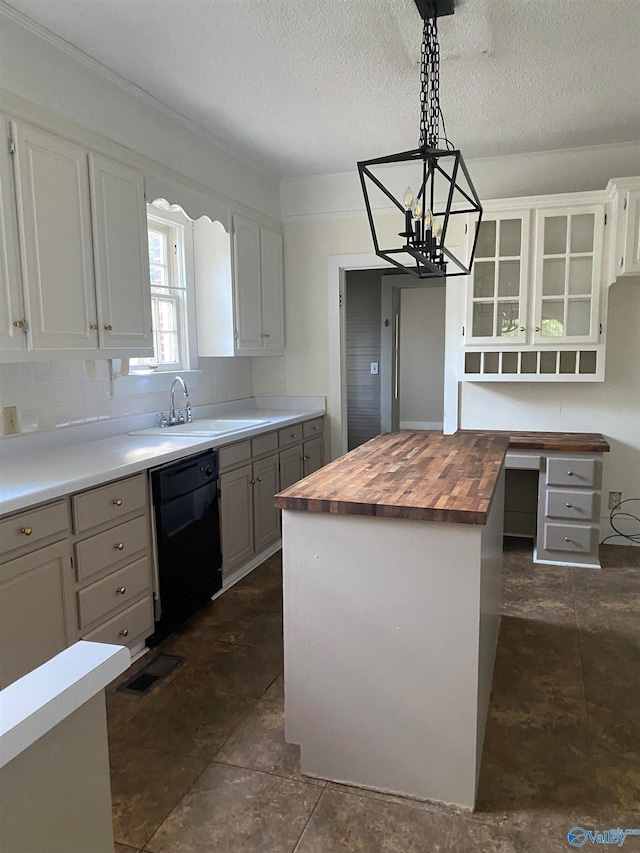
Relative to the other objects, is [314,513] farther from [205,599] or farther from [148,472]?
[205,599]

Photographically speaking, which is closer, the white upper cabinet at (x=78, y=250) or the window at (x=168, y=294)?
the white upper cabinet at (x=78, y=250)

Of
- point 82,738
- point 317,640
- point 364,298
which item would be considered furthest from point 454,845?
point 364,298

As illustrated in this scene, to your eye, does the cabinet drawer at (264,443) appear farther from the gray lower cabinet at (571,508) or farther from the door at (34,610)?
the gray lower cabinet at (571,508)

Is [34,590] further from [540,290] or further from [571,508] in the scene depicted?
[540,290]

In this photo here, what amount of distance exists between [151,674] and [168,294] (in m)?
2.37

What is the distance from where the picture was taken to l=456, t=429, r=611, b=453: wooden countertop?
3748 mm

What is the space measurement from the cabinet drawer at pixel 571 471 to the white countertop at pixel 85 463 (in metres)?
1.88

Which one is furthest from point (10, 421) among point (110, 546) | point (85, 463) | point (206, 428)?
point (206, 428)

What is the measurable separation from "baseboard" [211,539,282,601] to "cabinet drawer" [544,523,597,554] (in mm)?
1808

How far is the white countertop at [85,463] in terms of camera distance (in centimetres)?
212

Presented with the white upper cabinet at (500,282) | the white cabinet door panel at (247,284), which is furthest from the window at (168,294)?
the white upper cabinet at (500,282)

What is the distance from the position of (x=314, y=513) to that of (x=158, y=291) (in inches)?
96.9

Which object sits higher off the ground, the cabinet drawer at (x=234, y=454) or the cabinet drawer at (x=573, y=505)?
the cabinet drawer at (x=234, y=454)

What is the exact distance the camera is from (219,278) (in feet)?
13.3
